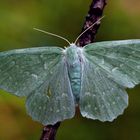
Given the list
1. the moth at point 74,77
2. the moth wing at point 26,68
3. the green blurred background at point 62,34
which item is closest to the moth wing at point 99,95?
the moth at point 74,77

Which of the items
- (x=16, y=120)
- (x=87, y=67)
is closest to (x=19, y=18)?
(x=16, y=120)

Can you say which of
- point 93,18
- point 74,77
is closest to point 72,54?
point 74,77

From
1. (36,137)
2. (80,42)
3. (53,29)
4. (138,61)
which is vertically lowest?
(36,137)

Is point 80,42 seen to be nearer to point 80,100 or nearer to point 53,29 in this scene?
point 80,100

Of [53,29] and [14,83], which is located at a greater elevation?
[14,83]

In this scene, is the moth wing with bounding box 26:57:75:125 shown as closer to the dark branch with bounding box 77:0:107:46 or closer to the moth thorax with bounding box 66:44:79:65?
the moth thorax with bounding box 66:44:79:65

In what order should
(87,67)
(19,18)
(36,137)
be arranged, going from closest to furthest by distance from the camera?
(87,67)
(36,137)
(19,18)

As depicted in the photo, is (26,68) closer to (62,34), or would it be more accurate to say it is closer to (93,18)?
(93,18)
